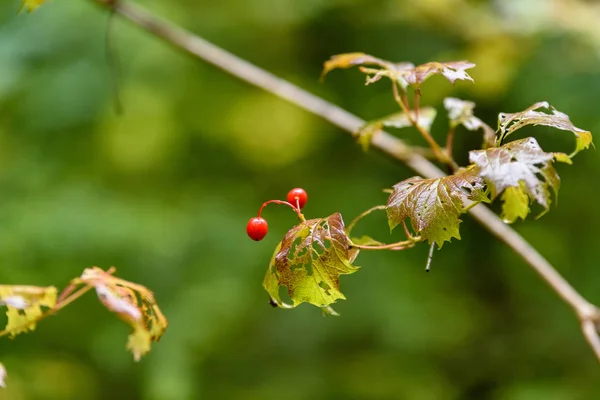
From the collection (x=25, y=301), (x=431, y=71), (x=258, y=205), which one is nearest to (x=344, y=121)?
(x=431, y=71)

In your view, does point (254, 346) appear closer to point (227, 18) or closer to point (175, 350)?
point (175, 350)

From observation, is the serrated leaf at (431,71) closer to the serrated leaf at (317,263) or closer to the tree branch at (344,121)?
the serrated leaf at (317,263)

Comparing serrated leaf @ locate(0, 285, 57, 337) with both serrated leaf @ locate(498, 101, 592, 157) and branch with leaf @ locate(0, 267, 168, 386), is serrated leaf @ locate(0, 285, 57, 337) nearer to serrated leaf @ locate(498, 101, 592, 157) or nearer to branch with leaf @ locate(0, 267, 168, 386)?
branch with leaf @ locate(0, 267, 168, 386)

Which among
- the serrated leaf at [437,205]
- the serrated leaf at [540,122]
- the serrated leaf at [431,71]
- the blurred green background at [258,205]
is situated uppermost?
the serrated leaf at [431,71]

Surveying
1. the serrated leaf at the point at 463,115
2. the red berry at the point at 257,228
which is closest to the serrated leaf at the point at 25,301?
the red berry at the point at 257,228

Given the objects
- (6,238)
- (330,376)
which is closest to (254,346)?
(330,376)
